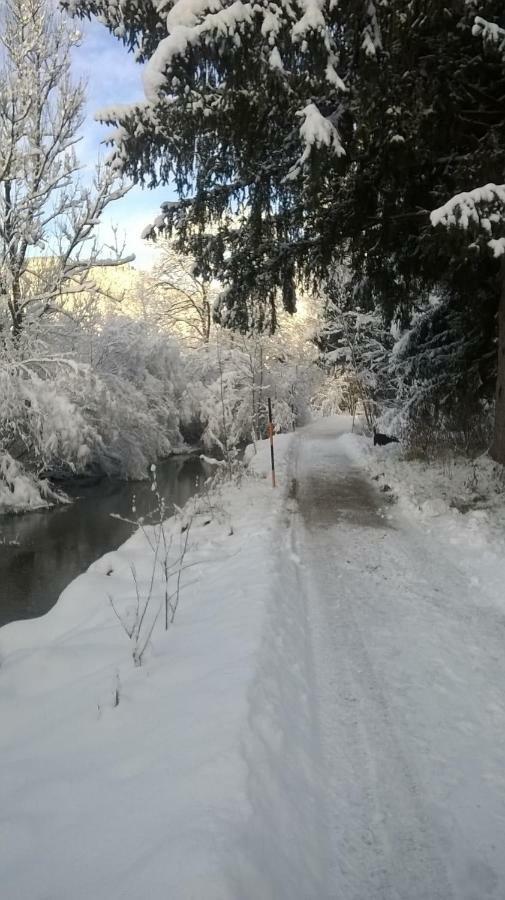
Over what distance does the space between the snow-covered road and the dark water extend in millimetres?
4590

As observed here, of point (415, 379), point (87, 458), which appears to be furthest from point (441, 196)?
point (87, 458)

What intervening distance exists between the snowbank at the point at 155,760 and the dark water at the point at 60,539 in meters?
3.65

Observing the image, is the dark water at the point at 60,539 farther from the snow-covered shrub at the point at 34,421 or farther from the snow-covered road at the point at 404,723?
the snow-covered road at the point at 404,723

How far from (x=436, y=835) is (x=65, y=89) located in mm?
19425

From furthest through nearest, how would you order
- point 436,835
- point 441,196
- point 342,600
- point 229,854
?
point 441,196
point 342,600
point 436,835
point 229,854

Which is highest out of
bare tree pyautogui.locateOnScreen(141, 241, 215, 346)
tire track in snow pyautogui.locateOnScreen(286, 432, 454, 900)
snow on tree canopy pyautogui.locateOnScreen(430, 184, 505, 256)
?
bare tree pyautogui.locateOnScreen(141, 241, 215, 346)

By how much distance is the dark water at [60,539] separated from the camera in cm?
897

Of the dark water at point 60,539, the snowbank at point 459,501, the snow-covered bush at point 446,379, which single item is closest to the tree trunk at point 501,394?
the snowbank at point 459,501

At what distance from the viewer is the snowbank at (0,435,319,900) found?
2.17 meters

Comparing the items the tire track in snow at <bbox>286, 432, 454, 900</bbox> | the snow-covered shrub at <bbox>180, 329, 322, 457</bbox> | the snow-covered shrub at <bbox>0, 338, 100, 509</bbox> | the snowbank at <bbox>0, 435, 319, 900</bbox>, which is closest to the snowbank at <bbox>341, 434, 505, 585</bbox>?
the tire track in snow at <bbox>286, 432, 454, 900</bbox>

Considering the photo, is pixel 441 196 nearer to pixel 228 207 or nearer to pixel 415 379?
pixel 228 207

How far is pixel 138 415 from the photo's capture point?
20.3 m

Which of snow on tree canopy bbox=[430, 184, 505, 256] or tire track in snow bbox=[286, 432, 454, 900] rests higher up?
snow on tree canopy bbox=[430, 184, 505, 256]

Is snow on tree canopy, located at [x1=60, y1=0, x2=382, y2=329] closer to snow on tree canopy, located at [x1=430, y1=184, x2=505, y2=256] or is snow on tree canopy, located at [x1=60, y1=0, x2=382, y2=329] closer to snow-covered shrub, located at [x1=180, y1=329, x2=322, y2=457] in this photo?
snow on tree canopy, located at [x1=430, y1=184, x2=505, y2=256]
